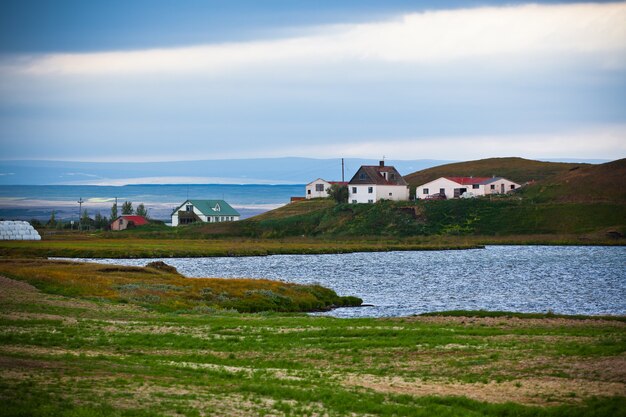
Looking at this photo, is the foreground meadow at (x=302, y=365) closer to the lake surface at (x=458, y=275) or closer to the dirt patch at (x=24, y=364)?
the dirt patch at (x=24, y=364)

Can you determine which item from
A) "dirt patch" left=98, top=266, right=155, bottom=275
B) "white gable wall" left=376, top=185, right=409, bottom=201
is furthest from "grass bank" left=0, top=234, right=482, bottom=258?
"white gable wall" left=376, top=185, right=409, bottom=201

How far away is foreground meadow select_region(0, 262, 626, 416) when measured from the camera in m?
27.1

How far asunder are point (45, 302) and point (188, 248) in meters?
83.4

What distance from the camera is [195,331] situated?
43.4 meters

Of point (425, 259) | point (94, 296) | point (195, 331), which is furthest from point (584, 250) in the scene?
point (195, 331)

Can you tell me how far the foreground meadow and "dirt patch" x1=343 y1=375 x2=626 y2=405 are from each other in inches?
2.4

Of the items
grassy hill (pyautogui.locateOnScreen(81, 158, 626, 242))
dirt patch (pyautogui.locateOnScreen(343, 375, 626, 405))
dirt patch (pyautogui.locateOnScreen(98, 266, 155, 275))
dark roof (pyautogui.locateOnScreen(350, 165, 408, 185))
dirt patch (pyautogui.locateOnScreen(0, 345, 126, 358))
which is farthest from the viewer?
dark roof (pyautogui.locateOnScreen(350, 165, 408, 185))

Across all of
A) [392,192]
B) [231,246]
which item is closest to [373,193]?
[392,192]

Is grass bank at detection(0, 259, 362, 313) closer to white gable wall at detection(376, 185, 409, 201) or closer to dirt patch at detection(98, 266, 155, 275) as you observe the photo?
dirt patch at detection(98, 266, 155, 275)

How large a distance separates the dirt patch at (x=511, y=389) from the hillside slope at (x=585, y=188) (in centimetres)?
15097

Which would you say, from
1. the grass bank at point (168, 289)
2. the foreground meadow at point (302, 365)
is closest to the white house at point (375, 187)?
the grass bank at point (168, 289)

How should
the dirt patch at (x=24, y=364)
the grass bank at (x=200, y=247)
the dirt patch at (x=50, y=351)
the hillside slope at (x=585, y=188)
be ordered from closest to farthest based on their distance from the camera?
the dirt patch at (x=24, y=364) → the dirt patch at (x=50, y=351) → the grass bank at (x=200, y=247) → the hillside slope at (x=585, y=188)

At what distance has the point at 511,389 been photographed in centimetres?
3005

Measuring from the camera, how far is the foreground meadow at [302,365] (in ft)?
88.9
